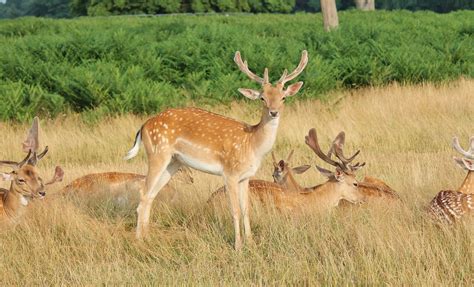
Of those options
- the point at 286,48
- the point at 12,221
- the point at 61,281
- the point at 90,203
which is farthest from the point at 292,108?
the point at 61,281

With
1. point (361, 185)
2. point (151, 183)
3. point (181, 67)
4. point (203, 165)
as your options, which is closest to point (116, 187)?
point (151, 183)

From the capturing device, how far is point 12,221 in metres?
7.02

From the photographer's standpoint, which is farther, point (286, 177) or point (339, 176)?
point (286, 177)

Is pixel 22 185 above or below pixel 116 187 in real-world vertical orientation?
above

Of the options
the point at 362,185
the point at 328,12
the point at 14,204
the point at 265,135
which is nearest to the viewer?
the point at 265,135

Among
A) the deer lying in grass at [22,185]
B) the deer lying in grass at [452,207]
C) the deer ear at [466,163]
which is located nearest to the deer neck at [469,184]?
the deer ear at [466,163]

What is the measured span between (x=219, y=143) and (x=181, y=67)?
10.4m

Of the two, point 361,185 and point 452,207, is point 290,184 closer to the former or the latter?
point 361,185

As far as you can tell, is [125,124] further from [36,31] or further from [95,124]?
[36,31]

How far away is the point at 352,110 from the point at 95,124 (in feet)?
13.0

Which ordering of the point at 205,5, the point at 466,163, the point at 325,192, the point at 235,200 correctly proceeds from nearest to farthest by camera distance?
the point at 235,200
the point at 466,163
the point at 325,192
the point at 205,5

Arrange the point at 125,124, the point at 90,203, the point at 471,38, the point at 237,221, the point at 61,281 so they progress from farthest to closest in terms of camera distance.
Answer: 1. the point at 471,38
2. the point at 125,124
3. the point at 90,203
4. the point at 237,221
5. the point at 61,281

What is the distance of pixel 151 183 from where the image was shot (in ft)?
22.5

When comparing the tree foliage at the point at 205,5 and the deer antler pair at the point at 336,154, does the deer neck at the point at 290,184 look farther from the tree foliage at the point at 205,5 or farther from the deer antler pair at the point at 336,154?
the tree foliage at the point at 205,5
